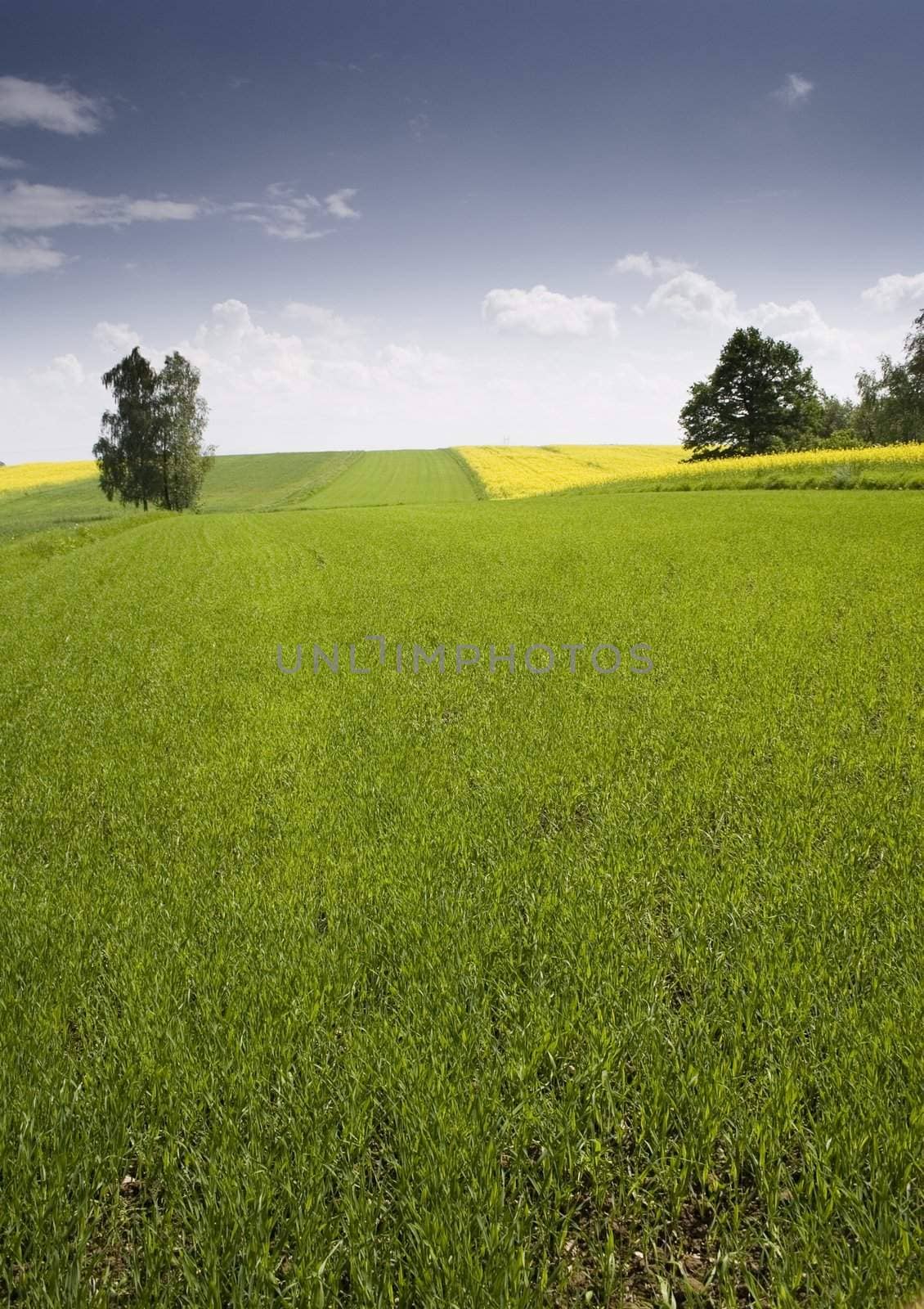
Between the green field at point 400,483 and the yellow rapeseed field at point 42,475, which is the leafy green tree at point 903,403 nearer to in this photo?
the green field at point 400,483

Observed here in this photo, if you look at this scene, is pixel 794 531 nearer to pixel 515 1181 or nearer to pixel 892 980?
pixel 892 980

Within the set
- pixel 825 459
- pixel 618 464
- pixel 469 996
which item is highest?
pixel 618 464

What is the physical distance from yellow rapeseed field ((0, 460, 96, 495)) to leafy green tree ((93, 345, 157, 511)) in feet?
121

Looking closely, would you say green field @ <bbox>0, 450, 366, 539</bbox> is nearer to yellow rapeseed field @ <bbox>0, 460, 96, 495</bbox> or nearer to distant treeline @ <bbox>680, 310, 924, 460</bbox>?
yellow rapeseed field @ <bbox>0, 460, 96, 495</bbox>

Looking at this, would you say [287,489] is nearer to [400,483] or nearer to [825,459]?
[400,483]

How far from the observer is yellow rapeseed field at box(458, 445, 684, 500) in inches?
2255

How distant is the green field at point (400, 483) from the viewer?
5875 cm

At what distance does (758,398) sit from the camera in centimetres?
5284

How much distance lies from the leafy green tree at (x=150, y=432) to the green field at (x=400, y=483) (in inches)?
438

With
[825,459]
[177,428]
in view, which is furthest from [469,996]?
[177,428]

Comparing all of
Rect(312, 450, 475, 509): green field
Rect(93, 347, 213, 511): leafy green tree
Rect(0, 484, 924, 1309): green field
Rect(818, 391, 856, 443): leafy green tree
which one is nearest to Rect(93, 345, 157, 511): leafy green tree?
Rect(93, 347, 213, 511): leafy green tree

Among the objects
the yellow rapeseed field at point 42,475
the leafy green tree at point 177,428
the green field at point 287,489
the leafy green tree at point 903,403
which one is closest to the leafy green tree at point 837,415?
the leafy green tree at point 903,403

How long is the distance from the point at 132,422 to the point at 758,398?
161 feet

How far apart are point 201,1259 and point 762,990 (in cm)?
233
